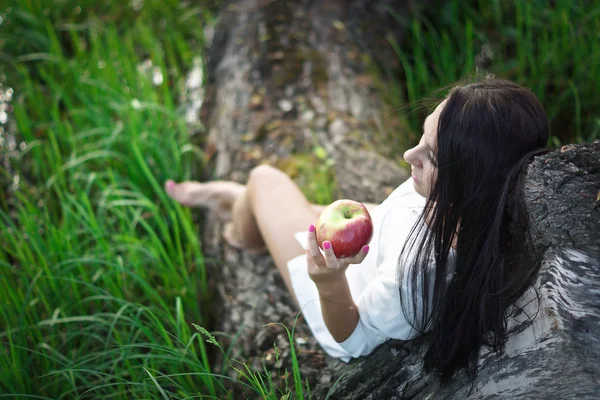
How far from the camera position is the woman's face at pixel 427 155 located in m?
1.53

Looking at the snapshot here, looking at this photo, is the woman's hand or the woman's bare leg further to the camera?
the woman's bare leg

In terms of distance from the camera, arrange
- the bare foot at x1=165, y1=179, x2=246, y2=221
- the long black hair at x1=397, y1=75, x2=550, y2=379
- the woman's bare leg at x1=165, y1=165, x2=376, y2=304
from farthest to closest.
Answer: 1. the bare foot at x1=165, y1=179, x2=246, y2=221
2. the woman's bare leg at x1=165, y1=165, x2=376, y2=304
3. the long black hair at x1=397, y1=75, x2=550, y2=379

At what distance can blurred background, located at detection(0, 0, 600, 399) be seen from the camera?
1.97 m

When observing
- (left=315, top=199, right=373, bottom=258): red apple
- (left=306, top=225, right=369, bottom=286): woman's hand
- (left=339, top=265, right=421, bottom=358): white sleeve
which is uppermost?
(left=315, top=199, right=373, bottom=258): red apple

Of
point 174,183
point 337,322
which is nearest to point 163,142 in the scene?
point 174,183

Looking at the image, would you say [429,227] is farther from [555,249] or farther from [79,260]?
[79,260]

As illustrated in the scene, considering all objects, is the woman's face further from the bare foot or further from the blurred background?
the bare foot

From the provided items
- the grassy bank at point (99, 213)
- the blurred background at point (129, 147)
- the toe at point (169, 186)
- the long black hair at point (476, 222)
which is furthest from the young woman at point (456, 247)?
the toe at point (169, 186)

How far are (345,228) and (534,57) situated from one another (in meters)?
1.97

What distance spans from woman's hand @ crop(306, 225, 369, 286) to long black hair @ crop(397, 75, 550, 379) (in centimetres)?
13

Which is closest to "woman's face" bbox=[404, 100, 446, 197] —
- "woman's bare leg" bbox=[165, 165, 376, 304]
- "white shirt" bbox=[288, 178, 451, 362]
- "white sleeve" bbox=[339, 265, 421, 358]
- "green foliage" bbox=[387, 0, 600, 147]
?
"white shirt" bbox=[288, 178, 451, 362]

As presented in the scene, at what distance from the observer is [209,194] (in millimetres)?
2549

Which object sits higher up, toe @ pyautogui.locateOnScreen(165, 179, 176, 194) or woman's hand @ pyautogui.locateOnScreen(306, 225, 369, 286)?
toe @ pyautogui.locateOnScreen(165, 179, 176, 194)

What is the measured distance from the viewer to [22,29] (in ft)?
11.2
